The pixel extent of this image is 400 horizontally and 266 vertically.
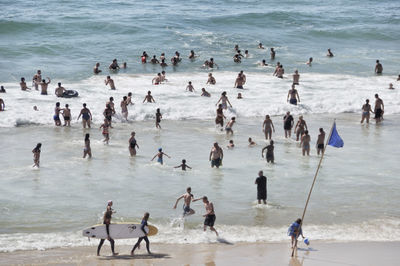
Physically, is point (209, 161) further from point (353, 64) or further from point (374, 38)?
point (374, 38)

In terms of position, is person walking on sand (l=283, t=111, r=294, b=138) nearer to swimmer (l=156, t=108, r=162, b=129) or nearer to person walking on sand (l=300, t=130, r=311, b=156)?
person walking on sand (l=300, t=130, r=311, b=156)

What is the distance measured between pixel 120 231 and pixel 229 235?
9.42 ft

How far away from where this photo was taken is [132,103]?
3083 centimetres

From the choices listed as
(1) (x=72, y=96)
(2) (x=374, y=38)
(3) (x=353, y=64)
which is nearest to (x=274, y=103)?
(1) (x=72, y=96)

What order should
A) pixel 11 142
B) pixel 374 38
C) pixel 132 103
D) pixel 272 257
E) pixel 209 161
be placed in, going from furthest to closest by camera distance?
pixel 374 38 → pixel 132 103 → pixel 11 142 → pixel 209 161 → pixel 272 257

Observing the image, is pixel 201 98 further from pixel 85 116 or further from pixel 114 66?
pixel 114 66

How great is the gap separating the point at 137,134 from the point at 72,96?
654 cm

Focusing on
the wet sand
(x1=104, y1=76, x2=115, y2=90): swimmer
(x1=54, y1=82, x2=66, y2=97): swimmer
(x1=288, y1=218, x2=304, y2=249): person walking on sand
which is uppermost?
(x1=104, y1=76, x2=115, y2=90): swimmer

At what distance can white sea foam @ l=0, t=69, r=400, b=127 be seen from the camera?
98.0ft

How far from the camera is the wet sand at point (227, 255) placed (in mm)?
14352

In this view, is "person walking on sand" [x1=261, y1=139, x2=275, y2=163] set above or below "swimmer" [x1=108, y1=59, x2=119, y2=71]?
below

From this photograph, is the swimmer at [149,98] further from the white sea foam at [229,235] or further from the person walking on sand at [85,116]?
the white sea foam at [229,235]

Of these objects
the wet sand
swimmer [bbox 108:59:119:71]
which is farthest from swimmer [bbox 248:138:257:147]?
swimmer [bbox 108:59:119:71]

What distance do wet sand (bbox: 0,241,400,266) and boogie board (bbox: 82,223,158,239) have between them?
0.34m
